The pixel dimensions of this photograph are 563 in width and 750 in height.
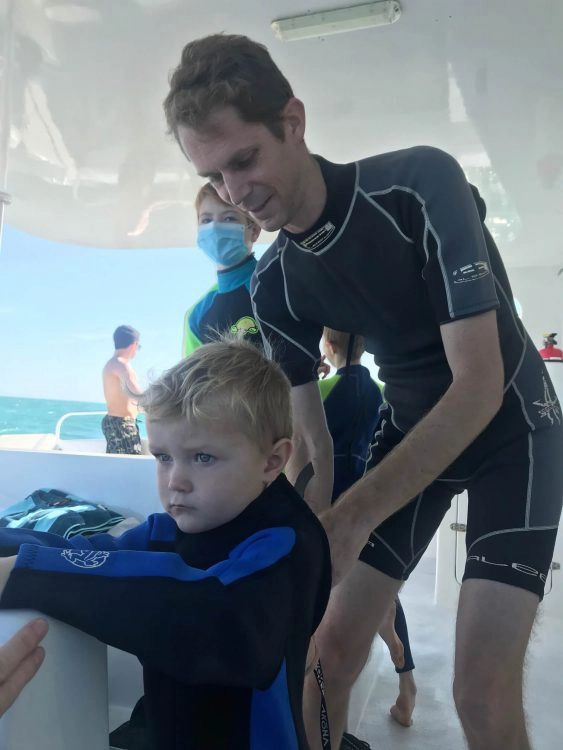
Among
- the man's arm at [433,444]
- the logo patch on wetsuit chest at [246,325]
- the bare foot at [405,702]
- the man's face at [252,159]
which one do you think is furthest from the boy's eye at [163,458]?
the bare foot at [405,702]

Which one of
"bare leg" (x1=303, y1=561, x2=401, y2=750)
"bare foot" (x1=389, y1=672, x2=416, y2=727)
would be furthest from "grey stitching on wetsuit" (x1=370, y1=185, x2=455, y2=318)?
"bare foot" (x1=389, y1=672, x2=416, y2=727)

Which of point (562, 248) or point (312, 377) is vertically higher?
point (562, 248)

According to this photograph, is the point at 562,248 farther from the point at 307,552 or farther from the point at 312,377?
the point at 307,552

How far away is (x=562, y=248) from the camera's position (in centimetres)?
423

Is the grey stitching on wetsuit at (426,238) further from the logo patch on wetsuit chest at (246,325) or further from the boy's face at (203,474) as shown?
the logo patch on wetsuit chest at (246,325)

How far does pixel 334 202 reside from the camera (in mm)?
1281

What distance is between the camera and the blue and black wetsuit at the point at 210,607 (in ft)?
2.43

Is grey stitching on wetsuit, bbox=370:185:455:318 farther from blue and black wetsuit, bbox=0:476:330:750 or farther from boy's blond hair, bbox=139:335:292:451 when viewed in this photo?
blue and black wetsuit, bbox=0:476:330:750

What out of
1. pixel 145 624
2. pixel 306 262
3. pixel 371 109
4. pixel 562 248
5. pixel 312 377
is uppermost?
pixel 371 109

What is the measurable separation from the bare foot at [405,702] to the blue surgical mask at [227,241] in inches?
63.7

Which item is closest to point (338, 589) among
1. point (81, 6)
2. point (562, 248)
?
point (81, 6)

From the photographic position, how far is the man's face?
1182 mm

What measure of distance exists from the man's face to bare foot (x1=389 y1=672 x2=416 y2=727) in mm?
1679

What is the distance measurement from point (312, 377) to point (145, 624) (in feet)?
2.97
